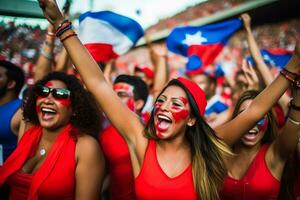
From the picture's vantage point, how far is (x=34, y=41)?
7816 millimetres

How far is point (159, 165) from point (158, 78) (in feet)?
8.79

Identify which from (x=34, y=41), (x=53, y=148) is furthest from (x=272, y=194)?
(x=34, y=41)

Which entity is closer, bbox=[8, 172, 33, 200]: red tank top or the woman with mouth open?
the woman with mouth open

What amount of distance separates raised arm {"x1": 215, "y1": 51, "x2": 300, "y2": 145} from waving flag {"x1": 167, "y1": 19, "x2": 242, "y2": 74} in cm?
291

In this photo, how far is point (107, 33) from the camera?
4234 mm

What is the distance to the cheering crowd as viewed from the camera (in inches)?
94.0

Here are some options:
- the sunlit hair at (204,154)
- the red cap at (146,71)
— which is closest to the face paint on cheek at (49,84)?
the sunlit hair at (204,154)

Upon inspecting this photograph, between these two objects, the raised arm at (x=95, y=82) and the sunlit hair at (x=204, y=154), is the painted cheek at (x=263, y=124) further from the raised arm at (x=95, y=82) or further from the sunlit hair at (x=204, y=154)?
the raised arm at (x=95, y=82)

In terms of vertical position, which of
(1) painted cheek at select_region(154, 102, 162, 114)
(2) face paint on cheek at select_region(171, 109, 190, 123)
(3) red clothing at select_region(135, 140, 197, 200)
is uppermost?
(1) painted cheek at select_region(154, 102, 162, 114)

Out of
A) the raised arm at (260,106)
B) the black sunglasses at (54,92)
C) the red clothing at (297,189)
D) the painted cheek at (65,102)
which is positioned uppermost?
the black sunglasses at (54,92)

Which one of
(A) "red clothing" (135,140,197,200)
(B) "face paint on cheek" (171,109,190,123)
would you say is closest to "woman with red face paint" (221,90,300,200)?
(B) "face paint on cheek" (171,109,190,123)

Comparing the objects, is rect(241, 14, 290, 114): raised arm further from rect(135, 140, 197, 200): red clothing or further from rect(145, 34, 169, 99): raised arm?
rect(135, 140, 197, 200): red clothing

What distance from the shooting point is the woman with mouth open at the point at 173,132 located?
2324 millimetres

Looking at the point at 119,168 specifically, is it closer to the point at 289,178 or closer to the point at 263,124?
the point at 263,124
